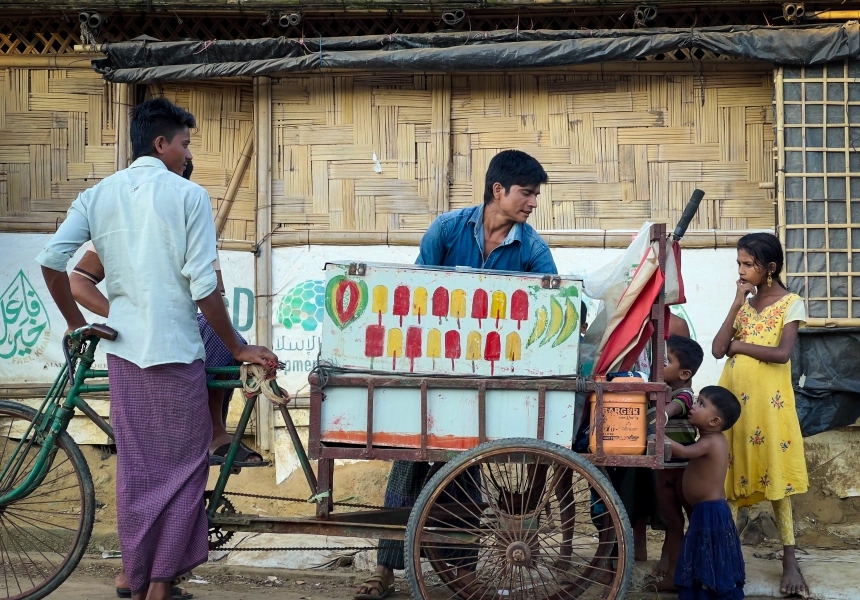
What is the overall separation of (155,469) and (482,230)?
1727mm

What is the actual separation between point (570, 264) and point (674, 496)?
214cm

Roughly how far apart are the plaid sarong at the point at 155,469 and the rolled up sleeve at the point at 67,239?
425 mm

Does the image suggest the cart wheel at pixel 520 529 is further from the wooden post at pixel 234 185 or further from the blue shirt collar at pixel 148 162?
the wooden post at pixel 234 185

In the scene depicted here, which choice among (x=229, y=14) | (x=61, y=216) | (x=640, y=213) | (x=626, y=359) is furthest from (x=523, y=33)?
(x=61, y=216)

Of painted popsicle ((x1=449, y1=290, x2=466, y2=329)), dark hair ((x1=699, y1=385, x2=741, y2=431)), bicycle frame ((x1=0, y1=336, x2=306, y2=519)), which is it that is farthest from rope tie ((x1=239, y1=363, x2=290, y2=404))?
dark hair ((x1=699, y1=385, x2=741, y2=431))

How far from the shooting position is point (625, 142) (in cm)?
634

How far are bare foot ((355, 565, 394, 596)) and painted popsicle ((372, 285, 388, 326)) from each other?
4.43ft

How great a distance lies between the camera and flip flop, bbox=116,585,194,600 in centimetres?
427

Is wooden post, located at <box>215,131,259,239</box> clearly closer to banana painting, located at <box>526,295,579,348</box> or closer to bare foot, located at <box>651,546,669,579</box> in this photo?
banana painting, located at <box>526,295,579,348</box>

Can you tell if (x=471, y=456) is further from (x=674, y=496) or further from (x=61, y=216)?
(x=61, y=216)

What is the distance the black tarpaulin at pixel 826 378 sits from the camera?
5742 mm

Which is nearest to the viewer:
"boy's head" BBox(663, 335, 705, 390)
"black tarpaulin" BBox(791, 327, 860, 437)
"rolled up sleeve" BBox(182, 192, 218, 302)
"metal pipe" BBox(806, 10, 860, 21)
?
"rolled up sleeve" BBox(182, 192, 218, 302)

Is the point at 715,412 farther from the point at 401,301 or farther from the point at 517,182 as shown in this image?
the point at 401,301

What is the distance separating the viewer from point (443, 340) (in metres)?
3.70
